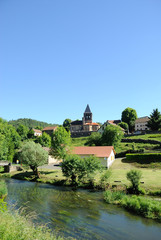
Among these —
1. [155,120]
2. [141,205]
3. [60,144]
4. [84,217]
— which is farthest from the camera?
[155,120]

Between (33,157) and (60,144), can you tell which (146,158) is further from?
(33,157)

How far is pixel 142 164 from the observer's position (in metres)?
42.5

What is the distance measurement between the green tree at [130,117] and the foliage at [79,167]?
77794 mm

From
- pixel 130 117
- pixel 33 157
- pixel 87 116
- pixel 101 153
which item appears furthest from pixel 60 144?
pixel 87 116

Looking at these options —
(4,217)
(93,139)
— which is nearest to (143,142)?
(93,139)

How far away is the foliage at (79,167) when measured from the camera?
1201 inches

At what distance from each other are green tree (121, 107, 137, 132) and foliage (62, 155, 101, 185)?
255ft

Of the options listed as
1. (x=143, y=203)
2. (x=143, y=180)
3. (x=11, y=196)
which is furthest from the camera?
(x=143, y=180)

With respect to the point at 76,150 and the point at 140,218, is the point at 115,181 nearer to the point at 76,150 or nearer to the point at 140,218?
the point at 140,218

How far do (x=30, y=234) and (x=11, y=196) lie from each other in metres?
17.4

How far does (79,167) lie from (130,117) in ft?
265

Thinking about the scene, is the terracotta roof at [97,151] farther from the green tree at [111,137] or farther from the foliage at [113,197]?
the foliage at [113,197]

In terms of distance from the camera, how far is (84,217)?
18672 mm

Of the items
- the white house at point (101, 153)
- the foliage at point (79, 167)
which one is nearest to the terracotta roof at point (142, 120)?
the white house at point (101, 153)
